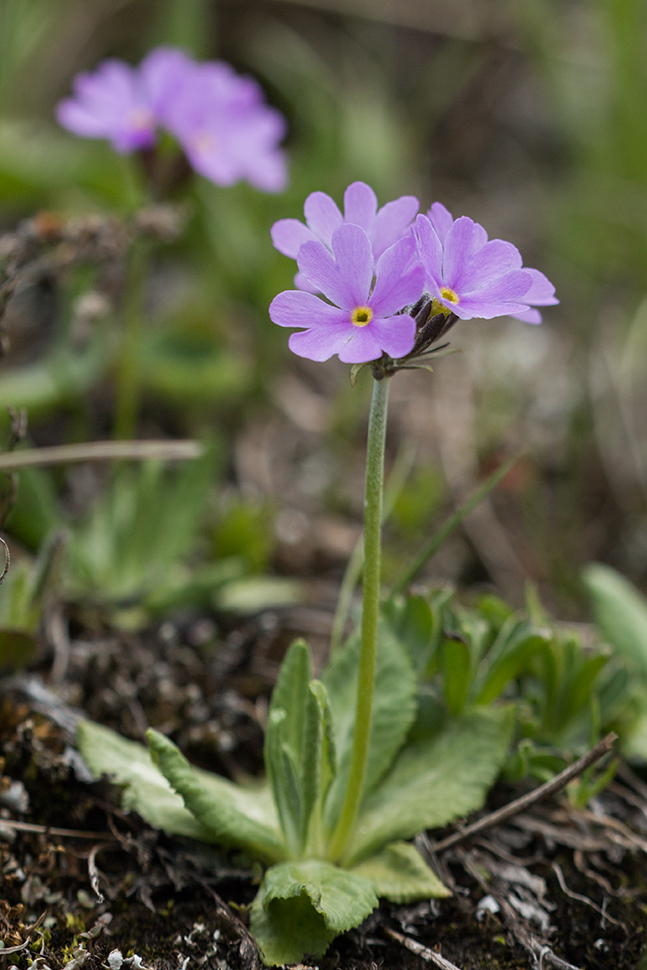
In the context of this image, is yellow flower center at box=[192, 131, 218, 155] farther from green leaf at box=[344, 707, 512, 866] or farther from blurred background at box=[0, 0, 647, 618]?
green leaf at box=[344, 707, 512, 866]

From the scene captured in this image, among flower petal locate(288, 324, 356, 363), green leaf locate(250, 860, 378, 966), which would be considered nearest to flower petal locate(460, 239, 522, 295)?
flower petal locate(288, 324, 356, 363)

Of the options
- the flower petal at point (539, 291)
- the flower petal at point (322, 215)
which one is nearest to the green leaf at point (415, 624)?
the flower petal at point (539, 291)

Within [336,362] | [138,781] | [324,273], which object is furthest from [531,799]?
[336,362]

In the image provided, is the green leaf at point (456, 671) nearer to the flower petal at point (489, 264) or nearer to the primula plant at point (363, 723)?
the primula plant at point (363, 723)

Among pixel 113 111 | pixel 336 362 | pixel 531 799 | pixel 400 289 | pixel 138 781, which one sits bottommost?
pixel 138 781

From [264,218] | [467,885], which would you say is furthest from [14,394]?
[467,885]

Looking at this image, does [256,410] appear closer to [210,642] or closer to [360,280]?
[210,642]

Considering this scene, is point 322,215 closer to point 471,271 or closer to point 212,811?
point 471,271
